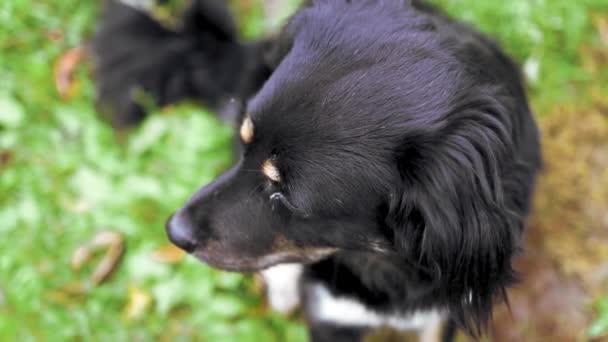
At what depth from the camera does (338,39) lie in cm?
150

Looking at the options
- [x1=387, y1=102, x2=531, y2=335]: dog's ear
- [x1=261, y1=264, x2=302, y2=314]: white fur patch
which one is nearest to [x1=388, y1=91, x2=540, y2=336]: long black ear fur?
[x1=387, y1=102, x2=531, y2=335]: dog's ear

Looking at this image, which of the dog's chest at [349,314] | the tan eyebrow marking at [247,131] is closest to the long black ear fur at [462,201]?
the tan eyebrow marking at [247,131]

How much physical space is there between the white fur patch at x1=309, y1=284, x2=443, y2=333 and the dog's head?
0.46 m

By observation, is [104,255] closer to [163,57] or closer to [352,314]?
[163,57]

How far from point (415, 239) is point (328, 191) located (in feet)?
0.95

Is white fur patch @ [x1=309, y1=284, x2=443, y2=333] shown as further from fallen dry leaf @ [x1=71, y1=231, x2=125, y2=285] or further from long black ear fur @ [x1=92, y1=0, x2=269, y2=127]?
long black ear fur @ [x1=92, y1=0, x2=269, y2=127]

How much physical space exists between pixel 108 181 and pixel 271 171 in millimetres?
1539

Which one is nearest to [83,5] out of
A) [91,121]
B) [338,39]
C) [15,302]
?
[91,121]

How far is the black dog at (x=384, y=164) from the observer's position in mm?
1355

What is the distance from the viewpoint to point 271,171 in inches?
59.9

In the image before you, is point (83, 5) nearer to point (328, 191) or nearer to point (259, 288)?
point (259, 288)

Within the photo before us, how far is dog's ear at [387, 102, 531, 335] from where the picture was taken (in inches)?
52.5

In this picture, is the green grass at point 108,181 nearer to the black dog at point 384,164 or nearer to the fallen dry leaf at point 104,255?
the fallen dry leaf at point 104,255

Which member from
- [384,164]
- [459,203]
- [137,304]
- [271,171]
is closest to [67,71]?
[137,304]
